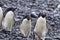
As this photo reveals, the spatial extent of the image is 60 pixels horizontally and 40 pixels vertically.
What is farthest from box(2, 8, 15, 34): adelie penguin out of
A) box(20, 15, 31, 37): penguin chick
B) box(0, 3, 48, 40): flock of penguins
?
box(20, 15, 31, 37): penguin chick

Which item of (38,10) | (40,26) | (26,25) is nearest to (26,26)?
(26,25)

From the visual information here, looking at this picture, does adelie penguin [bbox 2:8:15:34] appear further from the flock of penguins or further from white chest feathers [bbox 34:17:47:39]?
white chest feathers [bbox 34:17:47:39]

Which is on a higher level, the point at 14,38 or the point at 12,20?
the point at 12,20

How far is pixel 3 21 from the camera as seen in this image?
2.71 metres

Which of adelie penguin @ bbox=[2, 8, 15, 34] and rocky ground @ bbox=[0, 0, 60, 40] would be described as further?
rocky ground @ bbox=[0, 0, 60, 40]

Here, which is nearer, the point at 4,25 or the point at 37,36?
the point at 37,36

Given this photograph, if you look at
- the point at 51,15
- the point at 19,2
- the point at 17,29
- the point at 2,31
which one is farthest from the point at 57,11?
the point at 2,31

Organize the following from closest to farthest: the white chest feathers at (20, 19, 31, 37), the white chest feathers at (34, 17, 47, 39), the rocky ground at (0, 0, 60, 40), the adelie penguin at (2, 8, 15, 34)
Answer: the white chest feathers at (34, 17, 47, 39)
the white chest feathers at (20, 19, 31, 37)
the adelie penguin at (2, 8, 15, 34)
the rocky ground at (0, 0, 60, 40)

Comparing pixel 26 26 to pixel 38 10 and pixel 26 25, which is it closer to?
pixel 26 25

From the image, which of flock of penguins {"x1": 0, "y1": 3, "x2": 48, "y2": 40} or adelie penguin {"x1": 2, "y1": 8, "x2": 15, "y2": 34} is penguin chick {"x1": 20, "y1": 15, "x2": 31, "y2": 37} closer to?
flock of penguins {"x1": 0, "y1": 3, "x2": 48, "y2": 40}

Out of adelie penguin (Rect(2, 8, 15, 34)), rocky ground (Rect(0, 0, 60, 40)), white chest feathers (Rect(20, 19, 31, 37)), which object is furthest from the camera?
rocky ground (Rect(0, 0, 60, 40))

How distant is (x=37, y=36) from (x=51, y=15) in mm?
1487

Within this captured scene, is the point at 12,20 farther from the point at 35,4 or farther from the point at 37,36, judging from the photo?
the point at 35,4

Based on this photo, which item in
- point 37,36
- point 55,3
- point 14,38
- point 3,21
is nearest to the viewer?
point 37,36
